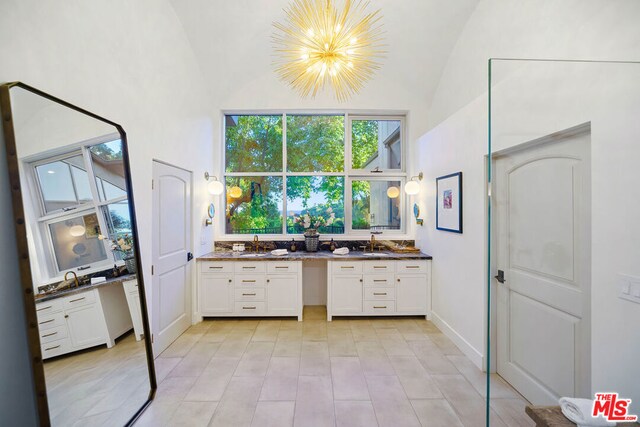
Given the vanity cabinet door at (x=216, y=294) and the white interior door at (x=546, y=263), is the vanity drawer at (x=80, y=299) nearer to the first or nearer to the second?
the vanity cabinet door at (x=216, y=294)

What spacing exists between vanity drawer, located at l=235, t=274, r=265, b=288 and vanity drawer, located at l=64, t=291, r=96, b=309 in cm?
210

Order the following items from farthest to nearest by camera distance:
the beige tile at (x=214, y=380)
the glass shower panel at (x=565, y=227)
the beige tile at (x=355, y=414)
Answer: the beige tile at (x=214, y=380)
the beige tile at (x=355, y=414)
the glass shower panel at (x=565, y=227)

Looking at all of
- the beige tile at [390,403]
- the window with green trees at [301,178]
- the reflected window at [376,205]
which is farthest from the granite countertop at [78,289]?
the reflected window at [376,205]

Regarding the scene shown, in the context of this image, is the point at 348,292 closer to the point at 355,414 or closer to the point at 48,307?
the point at 355,414

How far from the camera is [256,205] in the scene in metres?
4.40

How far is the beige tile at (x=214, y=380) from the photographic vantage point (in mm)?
2131

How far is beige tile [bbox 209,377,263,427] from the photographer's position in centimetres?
187

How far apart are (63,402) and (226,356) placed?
1.51 metres

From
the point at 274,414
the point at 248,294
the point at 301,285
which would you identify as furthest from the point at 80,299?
the point at 301,285

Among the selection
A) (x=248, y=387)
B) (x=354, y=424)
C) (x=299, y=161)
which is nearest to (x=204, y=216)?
(x=299, y=161)

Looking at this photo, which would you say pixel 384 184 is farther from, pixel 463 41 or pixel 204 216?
pixel 204 216

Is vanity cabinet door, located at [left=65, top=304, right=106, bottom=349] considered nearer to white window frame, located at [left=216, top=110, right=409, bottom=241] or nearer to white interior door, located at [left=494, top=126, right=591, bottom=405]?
white interior door, located at [left=494, top=126, right=591, bottom=405]

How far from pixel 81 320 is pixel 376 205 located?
12.4 feet

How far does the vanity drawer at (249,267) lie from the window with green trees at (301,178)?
838 millimetres
